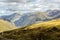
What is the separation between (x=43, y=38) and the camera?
4988 inches

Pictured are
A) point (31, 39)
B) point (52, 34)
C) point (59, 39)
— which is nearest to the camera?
point (59, 39)

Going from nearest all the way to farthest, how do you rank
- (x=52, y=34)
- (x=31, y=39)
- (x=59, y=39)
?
(x=59, y=39), (x=31, y=39), (x=52, y=34)

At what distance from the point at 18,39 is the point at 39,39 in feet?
64.2

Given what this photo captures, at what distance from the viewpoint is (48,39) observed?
129 meters

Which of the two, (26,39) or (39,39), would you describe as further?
(26,39)

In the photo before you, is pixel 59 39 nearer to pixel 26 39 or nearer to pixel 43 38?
pixel 43 38

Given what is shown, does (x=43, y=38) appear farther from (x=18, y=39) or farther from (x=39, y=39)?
(x=18, y=39)

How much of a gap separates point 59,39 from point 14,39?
33.3 meters

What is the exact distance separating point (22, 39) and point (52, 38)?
20743 mm

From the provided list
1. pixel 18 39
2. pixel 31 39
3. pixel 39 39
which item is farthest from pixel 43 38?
pixel 18 39

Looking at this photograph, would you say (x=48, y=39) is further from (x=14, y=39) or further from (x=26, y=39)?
(x=14, y=39)

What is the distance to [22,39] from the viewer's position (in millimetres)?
138000

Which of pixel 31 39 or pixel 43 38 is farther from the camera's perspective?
pixel 31 39

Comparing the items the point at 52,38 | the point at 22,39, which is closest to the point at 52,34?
the point at 52,38
